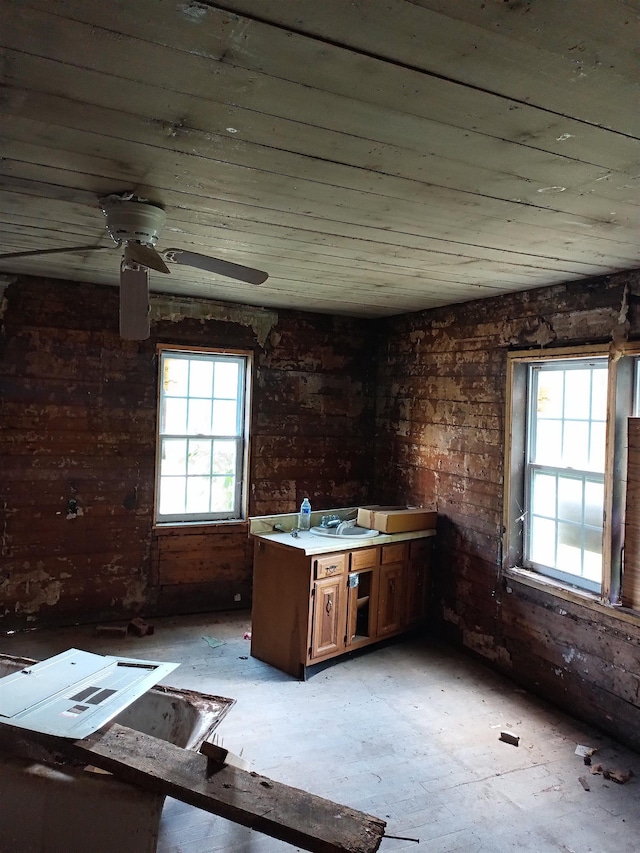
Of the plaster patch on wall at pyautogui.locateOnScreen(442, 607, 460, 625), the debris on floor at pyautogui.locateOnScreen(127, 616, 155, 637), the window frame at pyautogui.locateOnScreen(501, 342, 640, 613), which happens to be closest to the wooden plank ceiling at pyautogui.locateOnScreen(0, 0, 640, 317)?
the window frame at pyautogui.locateOnScreen(501, 342, 640, 613)

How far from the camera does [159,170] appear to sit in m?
2.12

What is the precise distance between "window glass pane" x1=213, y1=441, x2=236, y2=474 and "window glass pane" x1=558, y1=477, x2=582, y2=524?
8.81 ft

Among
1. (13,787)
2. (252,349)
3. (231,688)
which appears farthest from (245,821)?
(252,349)

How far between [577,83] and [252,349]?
3952mm

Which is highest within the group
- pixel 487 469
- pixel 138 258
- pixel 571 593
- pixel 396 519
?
pixel 138 258

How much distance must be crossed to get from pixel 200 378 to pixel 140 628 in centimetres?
205

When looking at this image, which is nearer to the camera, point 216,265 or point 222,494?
point 216,265

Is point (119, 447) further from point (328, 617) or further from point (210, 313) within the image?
point (328, 617)

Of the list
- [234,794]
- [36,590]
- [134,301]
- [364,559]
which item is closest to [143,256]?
[134,301]

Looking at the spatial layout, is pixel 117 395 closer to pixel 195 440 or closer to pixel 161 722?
pixel 195 440

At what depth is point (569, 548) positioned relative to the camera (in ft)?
12.5

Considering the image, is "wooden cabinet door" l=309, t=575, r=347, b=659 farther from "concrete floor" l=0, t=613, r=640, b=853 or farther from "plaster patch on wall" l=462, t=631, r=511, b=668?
"plaster patch on wall" l=462, t=631, r=511, b=668

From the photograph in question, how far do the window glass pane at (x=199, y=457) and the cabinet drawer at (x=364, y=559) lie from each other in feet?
5.32

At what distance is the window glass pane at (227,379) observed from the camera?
5172mm
